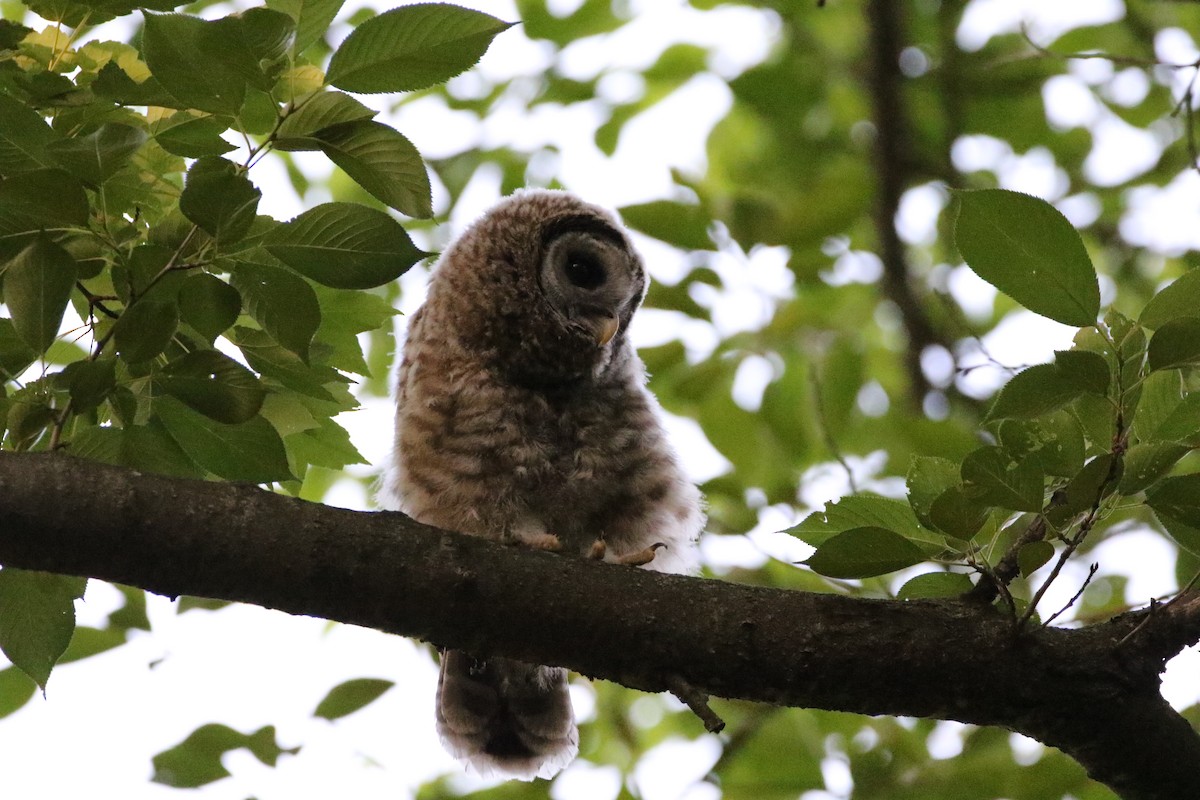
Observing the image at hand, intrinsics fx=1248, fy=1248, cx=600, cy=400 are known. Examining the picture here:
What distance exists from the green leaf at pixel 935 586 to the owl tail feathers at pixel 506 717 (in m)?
1.57

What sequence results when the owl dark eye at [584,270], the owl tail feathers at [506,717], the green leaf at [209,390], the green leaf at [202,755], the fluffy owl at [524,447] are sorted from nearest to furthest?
the green leaf at [209,390], the green leaf at [202,755], the fluffy owl at [524,447], the owl tail feathers at [506,717], the owl dark eye at [584,270]

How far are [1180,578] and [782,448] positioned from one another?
1.20 meters

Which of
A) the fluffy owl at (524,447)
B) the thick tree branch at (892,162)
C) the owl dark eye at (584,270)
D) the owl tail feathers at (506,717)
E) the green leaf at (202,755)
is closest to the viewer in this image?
the green leaf at (202,755)

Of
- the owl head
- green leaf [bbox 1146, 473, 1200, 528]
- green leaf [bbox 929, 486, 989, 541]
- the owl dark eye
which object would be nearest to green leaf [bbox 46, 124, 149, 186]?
green leaf [bbox 929, 486, 989, 541]

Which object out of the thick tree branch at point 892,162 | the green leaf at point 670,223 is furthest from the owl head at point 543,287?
the thick tree branch at point 892,162

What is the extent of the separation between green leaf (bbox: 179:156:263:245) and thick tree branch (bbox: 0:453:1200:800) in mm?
419

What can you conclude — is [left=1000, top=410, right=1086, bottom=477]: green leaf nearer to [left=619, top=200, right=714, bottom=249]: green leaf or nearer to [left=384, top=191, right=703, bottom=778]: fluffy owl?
[left=384, top=191, right=703, bottom=778]: fluffy owl

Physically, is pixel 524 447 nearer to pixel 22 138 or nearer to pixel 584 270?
pixel 584 270

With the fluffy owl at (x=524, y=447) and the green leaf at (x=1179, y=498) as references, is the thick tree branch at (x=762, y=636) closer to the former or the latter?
the green leaf at (x=1179, y=498)

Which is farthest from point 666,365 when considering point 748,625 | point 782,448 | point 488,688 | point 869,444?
point 748,625

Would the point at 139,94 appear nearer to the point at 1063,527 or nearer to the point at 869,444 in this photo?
the point at 1063,527

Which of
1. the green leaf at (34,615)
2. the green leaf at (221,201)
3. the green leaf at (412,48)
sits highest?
the green leaf at (412,48)

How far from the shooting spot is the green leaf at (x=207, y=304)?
1808 millimetres

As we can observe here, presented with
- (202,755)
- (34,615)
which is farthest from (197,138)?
(202,755)
